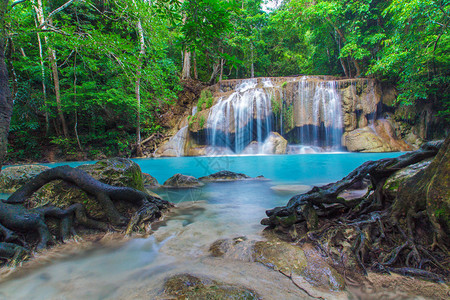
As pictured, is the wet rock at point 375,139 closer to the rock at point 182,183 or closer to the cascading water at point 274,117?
the cascading water at point 274,117

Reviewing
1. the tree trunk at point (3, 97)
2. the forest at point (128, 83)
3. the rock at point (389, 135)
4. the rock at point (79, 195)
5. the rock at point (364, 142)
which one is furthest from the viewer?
the rock at point (389, 135)

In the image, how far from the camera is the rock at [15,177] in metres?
5.50

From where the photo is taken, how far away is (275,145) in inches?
633

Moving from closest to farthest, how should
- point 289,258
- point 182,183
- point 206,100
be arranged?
point 289,258 → point 182,183 → point 206,100

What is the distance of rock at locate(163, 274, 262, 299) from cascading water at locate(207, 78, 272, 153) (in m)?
Result: 15.4

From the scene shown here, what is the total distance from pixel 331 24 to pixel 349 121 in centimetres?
908

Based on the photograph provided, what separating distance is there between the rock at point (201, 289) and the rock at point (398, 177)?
196 centimetres

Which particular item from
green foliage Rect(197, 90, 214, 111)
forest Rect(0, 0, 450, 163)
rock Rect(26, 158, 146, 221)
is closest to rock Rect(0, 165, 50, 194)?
rock Rect(26, 158, 146, 221)

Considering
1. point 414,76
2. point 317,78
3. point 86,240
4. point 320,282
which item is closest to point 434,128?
point 414,76

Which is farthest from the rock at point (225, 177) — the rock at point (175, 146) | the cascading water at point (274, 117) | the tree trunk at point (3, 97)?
the rock at point (175, 146)

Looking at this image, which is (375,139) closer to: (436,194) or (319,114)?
(319,114)

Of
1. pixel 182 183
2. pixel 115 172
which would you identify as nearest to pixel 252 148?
pixel 182 183

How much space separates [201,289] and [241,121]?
16.0 m

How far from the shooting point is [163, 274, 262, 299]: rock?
1512 millimetres
